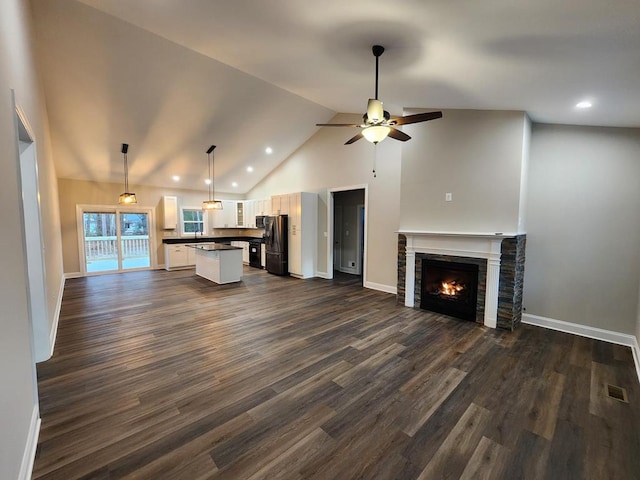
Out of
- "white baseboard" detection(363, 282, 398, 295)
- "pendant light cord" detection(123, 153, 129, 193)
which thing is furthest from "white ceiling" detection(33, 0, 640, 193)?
"white baseboard" detection(363, 282, 398, 295)

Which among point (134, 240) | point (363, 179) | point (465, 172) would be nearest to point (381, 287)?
point (363, 179)

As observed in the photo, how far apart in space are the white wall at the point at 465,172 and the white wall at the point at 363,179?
0.77 metres

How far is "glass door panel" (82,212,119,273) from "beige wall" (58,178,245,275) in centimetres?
28

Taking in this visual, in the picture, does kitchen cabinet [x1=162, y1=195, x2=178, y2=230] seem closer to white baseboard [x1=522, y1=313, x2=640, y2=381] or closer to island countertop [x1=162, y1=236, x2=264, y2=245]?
island countertop [x1=162, y1=236, x2=264, y2=245]

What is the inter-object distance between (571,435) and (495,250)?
2373mm

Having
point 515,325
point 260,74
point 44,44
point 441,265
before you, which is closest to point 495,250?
point 441,265

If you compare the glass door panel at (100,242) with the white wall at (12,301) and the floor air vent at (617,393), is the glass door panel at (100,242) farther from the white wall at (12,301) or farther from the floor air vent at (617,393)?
the floor air vent at (617,393)

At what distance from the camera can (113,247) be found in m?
8.04

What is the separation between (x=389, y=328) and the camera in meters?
3.80

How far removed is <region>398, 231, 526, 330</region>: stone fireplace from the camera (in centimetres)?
380

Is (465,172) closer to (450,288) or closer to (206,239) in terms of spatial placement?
(450,288)

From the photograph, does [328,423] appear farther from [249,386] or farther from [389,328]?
[389,328]

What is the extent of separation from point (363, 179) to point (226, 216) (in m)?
5.45

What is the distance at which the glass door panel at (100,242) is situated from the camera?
761 cm
